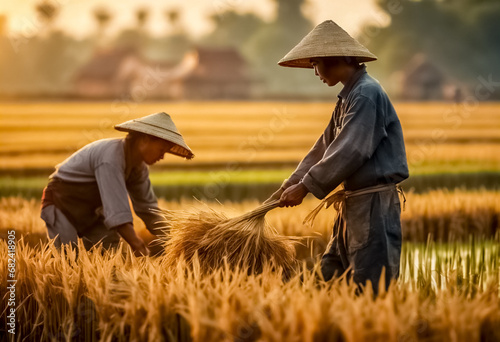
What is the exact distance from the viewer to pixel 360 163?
313 cm

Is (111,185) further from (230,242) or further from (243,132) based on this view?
(243,132)

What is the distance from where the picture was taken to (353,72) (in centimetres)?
337

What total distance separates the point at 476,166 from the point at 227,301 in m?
9.00

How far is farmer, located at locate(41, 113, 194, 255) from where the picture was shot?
377 centimetres

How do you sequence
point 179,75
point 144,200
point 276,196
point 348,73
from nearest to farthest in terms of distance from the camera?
point 348,73
point 276,196
point 144,200
point 179,75

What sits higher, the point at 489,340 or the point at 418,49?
the point at 418,49

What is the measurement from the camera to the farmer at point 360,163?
315cm

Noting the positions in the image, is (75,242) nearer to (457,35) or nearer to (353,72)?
(353,72)

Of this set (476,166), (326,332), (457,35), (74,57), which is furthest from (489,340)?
(74,57)

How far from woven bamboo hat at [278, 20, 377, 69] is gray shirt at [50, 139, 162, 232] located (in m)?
1.11

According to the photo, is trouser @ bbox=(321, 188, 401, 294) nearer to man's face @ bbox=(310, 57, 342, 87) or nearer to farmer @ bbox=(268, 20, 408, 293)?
farmer @ bbox=(268, 20, 408, 293)

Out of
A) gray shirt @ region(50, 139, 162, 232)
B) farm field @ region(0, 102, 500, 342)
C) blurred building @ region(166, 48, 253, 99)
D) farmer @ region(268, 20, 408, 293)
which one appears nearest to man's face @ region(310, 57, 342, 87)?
farmer @ region(268, 20, 408, 293)

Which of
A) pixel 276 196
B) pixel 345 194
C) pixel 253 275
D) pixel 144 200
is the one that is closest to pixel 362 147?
pixel 345 194

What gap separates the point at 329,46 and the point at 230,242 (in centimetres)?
104
